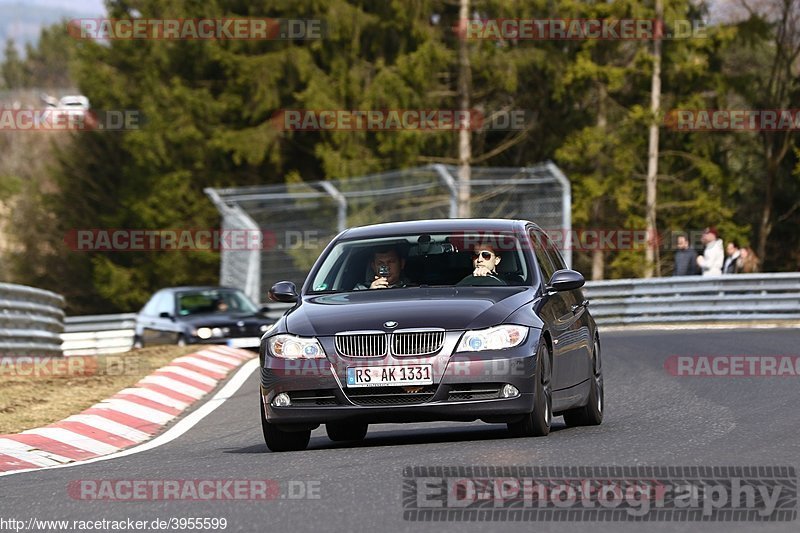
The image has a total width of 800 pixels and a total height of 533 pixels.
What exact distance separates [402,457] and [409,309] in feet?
4.04

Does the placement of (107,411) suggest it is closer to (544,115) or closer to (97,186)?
(544,115)

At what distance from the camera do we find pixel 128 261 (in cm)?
5725

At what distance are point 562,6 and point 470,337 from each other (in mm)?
39286

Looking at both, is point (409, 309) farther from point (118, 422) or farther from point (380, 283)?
point (118, 422)

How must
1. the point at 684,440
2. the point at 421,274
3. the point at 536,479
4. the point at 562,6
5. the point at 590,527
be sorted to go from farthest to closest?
the point at 562,6, the point at 421,274, the point at 684,440, the point at 536,479, the point at 590,527

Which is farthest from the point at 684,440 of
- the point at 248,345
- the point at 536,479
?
the point at 248,345

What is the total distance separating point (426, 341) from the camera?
10.0 metres

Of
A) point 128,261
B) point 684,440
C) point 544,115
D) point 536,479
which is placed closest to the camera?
point 536,479

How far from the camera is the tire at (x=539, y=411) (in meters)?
10.2

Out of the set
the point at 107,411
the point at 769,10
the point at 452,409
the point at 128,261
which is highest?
the point at 769,10

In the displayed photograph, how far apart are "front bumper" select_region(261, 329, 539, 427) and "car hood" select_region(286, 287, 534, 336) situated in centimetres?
20

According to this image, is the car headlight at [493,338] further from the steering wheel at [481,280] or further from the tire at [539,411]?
the steering wheel at [481,280]

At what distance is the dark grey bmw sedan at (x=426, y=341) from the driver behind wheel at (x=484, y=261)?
0.01m

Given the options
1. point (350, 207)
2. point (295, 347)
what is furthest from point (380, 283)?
point (350, 207)
